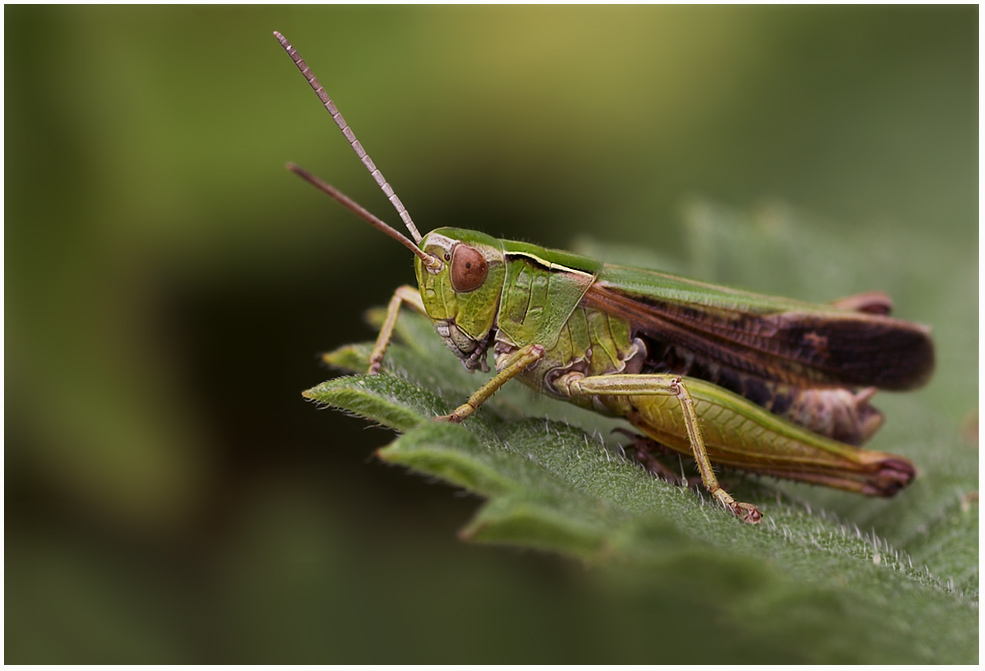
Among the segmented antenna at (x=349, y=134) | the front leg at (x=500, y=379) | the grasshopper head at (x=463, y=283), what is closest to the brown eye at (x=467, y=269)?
the grasshopper head at (x=463, y=283)

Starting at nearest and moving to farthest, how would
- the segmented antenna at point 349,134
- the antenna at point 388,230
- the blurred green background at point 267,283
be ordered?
the antenna at point 388,230
the segmented antenna at point 349,134
the blurred green background at point 267,283

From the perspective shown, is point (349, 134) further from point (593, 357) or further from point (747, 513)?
point (747, 513)

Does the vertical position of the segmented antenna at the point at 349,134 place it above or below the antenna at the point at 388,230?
above

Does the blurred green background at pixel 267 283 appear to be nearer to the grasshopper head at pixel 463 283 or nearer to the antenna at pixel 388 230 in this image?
the grasshopper head at pixel 463 283

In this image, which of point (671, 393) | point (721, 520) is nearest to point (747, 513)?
point (721, 520)

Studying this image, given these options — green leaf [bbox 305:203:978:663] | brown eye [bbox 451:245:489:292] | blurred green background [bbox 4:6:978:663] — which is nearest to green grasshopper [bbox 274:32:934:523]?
brown eye [bbox 451:245:489:292]

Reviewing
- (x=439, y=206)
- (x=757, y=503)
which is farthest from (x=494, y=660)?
(x=439, y=206)
